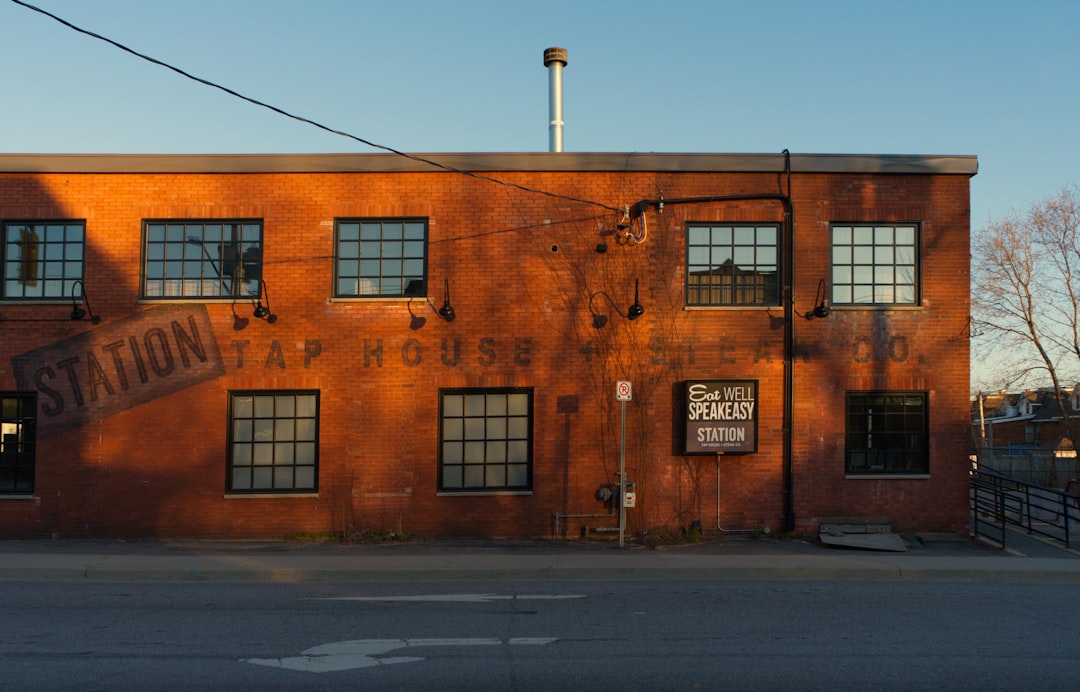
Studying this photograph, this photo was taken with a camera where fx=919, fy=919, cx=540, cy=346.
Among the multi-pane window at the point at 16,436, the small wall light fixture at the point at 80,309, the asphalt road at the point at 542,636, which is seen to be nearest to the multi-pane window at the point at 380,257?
the small wall light fixture at the point at 80,309

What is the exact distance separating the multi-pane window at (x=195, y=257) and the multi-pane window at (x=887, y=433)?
1070 cm

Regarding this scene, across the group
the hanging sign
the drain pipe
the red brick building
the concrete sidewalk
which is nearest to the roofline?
the red brick building

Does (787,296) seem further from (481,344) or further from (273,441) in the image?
(273,441)

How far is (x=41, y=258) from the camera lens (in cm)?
1597

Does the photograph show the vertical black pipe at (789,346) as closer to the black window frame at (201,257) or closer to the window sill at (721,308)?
the window sill at (721,308)

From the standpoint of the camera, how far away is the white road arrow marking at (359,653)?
23.8 feet

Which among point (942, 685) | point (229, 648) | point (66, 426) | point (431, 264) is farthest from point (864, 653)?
point (66, 426)

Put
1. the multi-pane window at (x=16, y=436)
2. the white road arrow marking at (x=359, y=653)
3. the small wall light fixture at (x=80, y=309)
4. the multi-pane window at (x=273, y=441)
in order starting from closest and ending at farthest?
the white road arrow marking at (x=359, y=653) → the small wall light fixture at (x=80, y=309) → the multi-pane window at (x=16, y=436) → the multi-pane window at (x=273, y=441)

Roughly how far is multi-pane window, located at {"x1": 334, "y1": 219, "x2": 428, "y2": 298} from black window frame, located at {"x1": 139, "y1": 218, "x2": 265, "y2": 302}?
1.45m

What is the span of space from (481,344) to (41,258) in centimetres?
781

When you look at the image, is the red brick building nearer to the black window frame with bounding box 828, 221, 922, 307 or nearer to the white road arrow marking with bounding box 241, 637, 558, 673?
the black window frame with bounding box 828, 221, 922, 307

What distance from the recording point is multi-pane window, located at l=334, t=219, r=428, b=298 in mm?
15906

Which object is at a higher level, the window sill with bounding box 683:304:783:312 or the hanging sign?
the window sill with bounding box 683:304:783:312

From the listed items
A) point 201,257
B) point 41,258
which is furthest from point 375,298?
point 41,258
